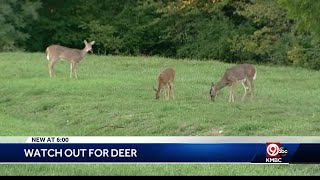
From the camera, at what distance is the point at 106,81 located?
21.0m

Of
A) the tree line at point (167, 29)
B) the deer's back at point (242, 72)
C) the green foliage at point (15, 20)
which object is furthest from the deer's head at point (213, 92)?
the green foliage at point (15, 20)

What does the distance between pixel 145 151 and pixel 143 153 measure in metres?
0.03

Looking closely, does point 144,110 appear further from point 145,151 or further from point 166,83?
point 145,151

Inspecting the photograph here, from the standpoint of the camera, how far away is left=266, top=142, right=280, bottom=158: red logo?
8023 millimetres

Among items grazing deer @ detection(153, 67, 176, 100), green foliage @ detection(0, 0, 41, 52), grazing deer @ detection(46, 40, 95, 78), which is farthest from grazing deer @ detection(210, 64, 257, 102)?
green foliage @ detection(0, 0, 41, 52)

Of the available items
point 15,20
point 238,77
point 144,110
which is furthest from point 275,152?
point 15,20

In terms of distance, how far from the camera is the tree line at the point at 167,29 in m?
36.3

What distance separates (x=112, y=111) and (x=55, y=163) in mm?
8022

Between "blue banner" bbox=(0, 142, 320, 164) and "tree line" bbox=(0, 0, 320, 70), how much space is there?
25.5m

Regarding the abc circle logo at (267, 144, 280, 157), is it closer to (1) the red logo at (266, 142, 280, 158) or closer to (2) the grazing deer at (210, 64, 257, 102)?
(1) the red logo at (266, 142, 280, 158)

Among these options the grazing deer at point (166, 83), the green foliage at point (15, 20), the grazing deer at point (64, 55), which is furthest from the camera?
the green foliage at point (15, 20)

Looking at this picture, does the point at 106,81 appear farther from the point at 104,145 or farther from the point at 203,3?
the point at 203,3

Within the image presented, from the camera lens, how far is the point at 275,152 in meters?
8.04

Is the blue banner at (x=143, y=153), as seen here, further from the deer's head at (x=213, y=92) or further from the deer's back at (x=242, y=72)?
the deer's back at (x=242, y=72)
